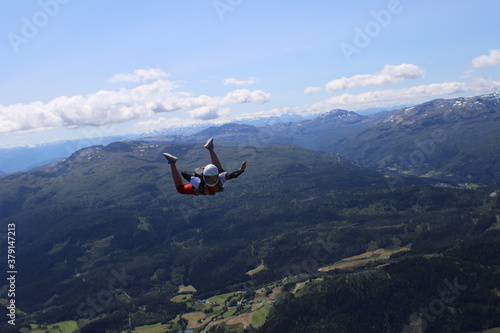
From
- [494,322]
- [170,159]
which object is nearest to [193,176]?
[170,159]

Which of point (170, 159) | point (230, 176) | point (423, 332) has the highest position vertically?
point (170, 159)

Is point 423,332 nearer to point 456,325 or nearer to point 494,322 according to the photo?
point 456,325

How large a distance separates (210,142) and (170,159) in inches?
218

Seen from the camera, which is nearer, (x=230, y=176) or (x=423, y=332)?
(x=230, y=176)

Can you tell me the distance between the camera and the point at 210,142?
154ft

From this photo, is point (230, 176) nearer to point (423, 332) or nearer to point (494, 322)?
point (423, 332)

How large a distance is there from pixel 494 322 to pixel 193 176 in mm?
223689

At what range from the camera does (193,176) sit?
45.4m

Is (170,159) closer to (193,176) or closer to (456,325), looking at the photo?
(193,176)

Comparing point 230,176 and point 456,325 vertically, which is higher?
point 230,176

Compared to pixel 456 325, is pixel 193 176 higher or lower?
higher

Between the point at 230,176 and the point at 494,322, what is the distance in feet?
722

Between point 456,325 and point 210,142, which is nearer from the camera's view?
point 210,142

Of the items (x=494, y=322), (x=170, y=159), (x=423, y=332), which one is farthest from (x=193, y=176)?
(x=494, y=322)
